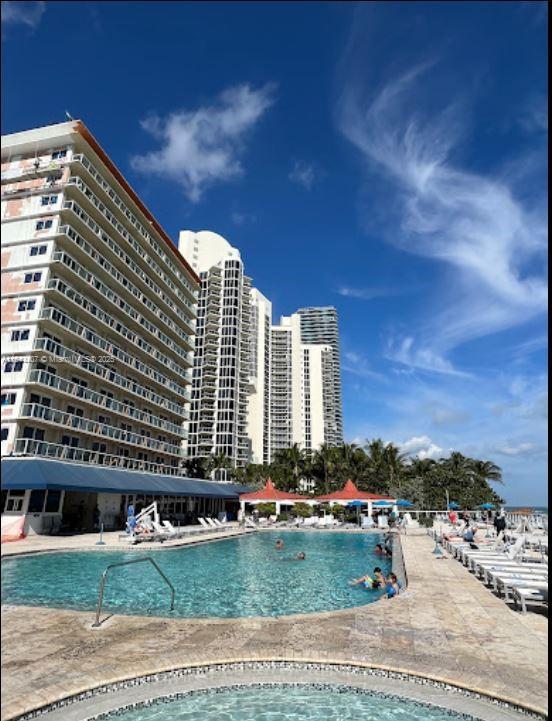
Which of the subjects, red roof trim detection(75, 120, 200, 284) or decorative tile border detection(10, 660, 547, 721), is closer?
decorative tile border detection(10, 660, 547, 721)

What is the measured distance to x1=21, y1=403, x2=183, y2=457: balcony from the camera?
26239mm

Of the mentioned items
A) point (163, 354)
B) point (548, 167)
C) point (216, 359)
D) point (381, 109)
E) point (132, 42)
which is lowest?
point (548, 167)

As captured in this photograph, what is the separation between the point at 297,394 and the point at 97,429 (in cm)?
10991

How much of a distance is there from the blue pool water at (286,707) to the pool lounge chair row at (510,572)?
5.64 metres

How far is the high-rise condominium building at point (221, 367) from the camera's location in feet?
296

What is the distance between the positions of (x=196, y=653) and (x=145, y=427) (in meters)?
37.2

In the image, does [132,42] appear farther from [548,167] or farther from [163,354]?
[163,354]

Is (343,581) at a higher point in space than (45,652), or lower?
lower

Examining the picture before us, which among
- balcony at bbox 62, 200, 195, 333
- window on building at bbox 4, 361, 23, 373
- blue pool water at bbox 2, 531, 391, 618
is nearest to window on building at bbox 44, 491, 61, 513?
blue pool water at bbox 2, 531, 391, 618

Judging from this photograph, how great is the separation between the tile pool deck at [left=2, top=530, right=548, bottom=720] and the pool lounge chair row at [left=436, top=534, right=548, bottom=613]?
582 mm

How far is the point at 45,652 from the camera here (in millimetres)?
6930

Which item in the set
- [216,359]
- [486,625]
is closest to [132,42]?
[486,625]

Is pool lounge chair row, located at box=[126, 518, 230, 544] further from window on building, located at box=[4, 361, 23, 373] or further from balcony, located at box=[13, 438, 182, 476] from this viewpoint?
window on building, located at box=[4, 361, 23, 373]

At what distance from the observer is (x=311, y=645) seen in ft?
25.5
